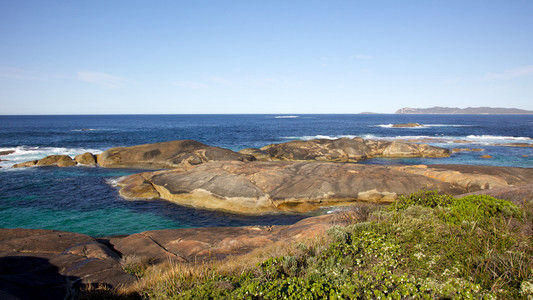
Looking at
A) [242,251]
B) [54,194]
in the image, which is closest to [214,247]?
[242,251]

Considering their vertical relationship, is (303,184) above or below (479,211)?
below

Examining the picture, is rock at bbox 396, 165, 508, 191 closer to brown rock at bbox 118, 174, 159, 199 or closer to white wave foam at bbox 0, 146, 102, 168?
brown rock at bbox 118, 174, 159, 199

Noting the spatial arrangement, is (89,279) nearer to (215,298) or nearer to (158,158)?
(215,298)

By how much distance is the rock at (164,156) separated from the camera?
3475 centimetres

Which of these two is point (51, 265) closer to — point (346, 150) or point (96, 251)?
point (96, 251)

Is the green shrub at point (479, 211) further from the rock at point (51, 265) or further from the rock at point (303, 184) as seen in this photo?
the rock at point (303, 184)

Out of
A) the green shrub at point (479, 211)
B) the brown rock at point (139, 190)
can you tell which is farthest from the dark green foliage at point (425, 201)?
the brown rock at point (139, 190)

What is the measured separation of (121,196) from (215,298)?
68.8ft

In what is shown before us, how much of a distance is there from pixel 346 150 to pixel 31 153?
4843 centimetres

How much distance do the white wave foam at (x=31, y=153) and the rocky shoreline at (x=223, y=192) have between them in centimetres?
589

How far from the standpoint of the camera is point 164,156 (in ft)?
117

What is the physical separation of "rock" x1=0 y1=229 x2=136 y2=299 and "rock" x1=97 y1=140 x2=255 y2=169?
22206mm

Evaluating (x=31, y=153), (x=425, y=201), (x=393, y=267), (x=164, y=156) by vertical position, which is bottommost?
(x=31, y=153)

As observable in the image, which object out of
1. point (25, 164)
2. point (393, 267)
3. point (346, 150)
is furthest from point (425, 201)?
point (25, 164)
